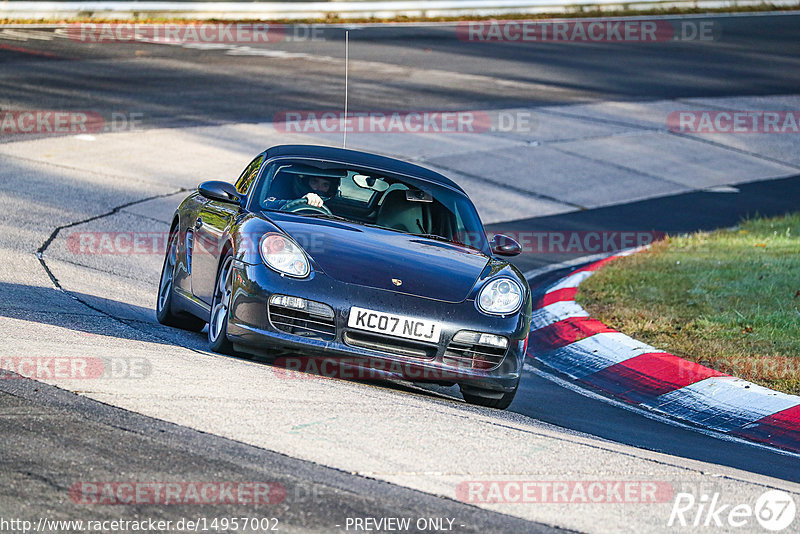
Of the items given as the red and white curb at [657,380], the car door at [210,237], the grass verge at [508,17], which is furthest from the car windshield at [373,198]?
the grass verge at [508,17]

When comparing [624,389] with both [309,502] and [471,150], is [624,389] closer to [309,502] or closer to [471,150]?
[309,502]

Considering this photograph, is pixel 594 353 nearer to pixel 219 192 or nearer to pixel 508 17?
pixel 219 192

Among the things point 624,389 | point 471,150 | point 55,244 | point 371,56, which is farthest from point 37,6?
point 624,389

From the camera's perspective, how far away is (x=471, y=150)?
16406 mm

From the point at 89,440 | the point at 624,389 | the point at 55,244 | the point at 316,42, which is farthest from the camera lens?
the point at 316,42

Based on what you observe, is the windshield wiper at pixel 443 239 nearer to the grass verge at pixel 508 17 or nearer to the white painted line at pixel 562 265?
the white painted line at pixel 562 265

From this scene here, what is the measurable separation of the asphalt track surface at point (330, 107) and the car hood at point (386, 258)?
0.64 m

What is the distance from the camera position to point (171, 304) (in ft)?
25.9

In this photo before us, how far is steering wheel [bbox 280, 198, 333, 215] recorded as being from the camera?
7.27 meters

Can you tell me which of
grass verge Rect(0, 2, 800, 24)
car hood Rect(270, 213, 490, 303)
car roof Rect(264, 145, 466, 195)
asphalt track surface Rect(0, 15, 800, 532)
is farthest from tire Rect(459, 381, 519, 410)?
grass verge Rect(0, 2, 800, 24)

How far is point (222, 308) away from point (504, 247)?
188cm

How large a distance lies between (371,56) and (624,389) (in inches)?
690

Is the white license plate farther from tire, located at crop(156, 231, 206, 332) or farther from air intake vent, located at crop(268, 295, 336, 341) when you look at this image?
tire, located at crop(156, 231, 206, 332)

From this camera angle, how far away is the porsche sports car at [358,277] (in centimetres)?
625
